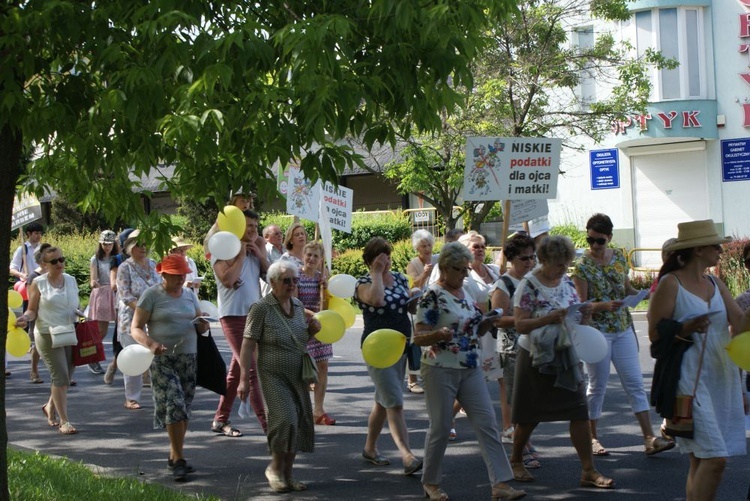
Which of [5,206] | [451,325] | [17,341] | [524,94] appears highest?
[524,94]

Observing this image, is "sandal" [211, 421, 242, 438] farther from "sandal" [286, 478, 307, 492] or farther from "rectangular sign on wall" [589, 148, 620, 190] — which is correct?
"rectangular sign on wall" [589, 148, 620, 190]

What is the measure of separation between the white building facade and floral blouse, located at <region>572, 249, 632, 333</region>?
21062 millimetres

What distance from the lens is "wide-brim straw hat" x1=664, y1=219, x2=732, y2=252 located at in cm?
605

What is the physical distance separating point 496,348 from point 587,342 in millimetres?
1965

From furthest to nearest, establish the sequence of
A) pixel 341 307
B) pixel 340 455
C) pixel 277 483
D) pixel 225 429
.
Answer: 1. pixel 341 307
2. pixel 225 429
3. pixel 340 455
4. pixel 277 483

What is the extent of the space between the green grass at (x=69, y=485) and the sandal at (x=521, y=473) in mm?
2252

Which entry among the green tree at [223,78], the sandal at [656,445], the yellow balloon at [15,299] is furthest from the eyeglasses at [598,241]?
the yellow balloon at [15,299]

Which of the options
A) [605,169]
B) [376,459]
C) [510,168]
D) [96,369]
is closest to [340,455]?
[376,459]

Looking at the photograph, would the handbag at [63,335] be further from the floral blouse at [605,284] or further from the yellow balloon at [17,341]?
the floral blouse at [605,284]

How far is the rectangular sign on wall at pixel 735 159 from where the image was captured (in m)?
29.3

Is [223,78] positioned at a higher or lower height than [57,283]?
higher

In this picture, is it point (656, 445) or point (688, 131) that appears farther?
point (688, 131)

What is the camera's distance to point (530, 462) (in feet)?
27.3

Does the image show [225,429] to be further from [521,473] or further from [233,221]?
[521,473]
